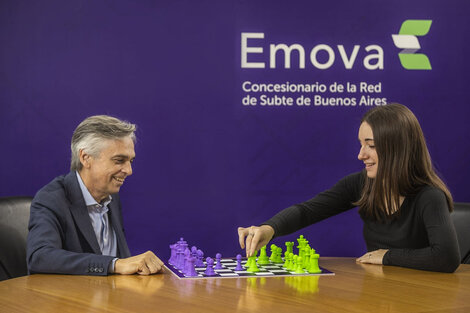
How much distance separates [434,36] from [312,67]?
0.99 m

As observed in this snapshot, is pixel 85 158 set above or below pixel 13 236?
above

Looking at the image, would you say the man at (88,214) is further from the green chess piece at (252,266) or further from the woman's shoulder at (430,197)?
the woman's shoulder at (430,197)

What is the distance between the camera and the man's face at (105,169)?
289 centimetres

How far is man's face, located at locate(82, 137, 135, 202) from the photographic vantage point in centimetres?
289

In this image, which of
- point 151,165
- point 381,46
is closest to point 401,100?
point 381,46

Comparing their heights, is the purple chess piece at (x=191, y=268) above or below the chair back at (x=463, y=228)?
below

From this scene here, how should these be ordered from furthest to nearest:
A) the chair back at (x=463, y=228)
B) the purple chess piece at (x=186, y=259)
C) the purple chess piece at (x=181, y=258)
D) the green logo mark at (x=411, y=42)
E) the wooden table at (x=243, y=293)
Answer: the green logo mark at (x=411, y=42), the chair back at (x=463, y=228), the purple chess piece at (x=181, y=258), the purple chess piece at (x=186, y=259), the wooden table at (x=243, y=293)

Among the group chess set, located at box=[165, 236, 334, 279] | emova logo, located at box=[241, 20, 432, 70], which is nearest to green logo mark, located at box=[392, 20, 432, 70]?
emova logo, located at box=[241, 20, 432, 70]

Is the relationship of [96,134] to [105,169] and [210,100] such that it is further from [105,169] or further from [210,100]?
[210,100]

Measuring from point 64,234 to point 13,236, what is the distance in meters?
0.61

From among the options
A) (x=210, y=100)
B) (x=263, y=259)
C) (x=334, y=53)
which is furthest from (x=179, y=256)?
(x=334, y=53)

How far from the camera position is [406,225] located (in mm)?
2799

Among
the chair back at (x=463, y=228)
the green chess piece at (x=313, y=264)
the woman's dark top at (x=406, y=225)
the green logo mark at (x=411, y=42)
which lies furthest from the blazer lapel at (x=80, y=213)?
the green logo mark at (x=411, y=42)

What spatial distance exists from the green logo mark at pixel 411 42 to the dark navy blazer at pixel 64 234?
8.81 feet
